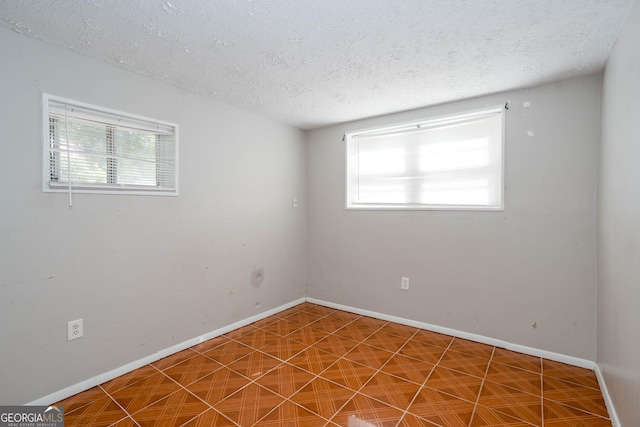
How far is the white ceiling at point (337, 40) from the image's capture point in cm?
157

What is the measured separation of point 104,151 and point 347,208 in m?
2.38

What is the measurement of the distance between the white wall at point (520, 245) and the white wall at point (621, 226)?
203 mm

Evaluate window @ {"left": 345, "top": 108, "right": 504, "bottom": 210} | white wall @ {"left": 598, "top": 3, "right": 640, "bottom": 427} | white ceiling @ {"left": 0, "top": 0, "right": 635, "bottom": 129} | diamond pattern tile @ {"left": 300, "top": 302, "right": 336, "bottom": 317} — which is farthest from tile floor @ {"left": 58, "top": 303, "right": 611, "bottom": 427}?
white ceiling @ {"left": 0, "top": 0, "right": 635, "bottom": 129}

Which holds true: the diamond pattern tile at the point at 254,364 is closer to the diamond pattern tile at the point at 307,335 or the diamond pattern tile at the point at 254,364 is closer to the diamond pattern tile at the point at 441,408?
the diamond pattern tile at the point at 307,335

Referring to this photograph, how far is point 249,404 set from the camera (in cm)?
190

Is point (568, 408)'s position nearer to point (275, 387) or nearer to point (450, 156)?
point (275, 387)

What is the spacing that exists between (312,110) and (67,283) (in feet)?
8.14

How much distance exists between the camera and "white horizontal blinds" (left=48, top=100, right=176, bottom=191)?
1.98 m

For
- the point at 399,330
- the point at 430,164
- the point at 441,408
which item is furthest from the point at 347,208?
the point at 441,408

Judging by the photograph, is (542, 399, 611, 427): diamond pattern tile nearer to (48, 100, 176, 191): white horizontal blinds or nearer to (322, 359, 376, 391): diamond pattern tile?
(322, 359, 376, 391): diamond pattern tile

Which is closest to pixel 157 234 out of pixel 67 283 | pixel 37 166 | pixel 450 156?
pixel 67 283

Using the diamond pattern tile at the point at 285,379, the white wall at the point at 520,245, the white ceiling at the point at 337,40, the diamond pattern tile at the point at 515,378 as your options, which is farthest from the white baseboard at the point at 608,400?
the white ceiling at the point at 337,40

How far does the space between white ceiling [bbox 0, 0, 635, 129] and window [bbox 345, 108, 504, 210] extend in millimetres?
400

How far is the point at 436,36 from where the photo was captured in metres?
1.82
